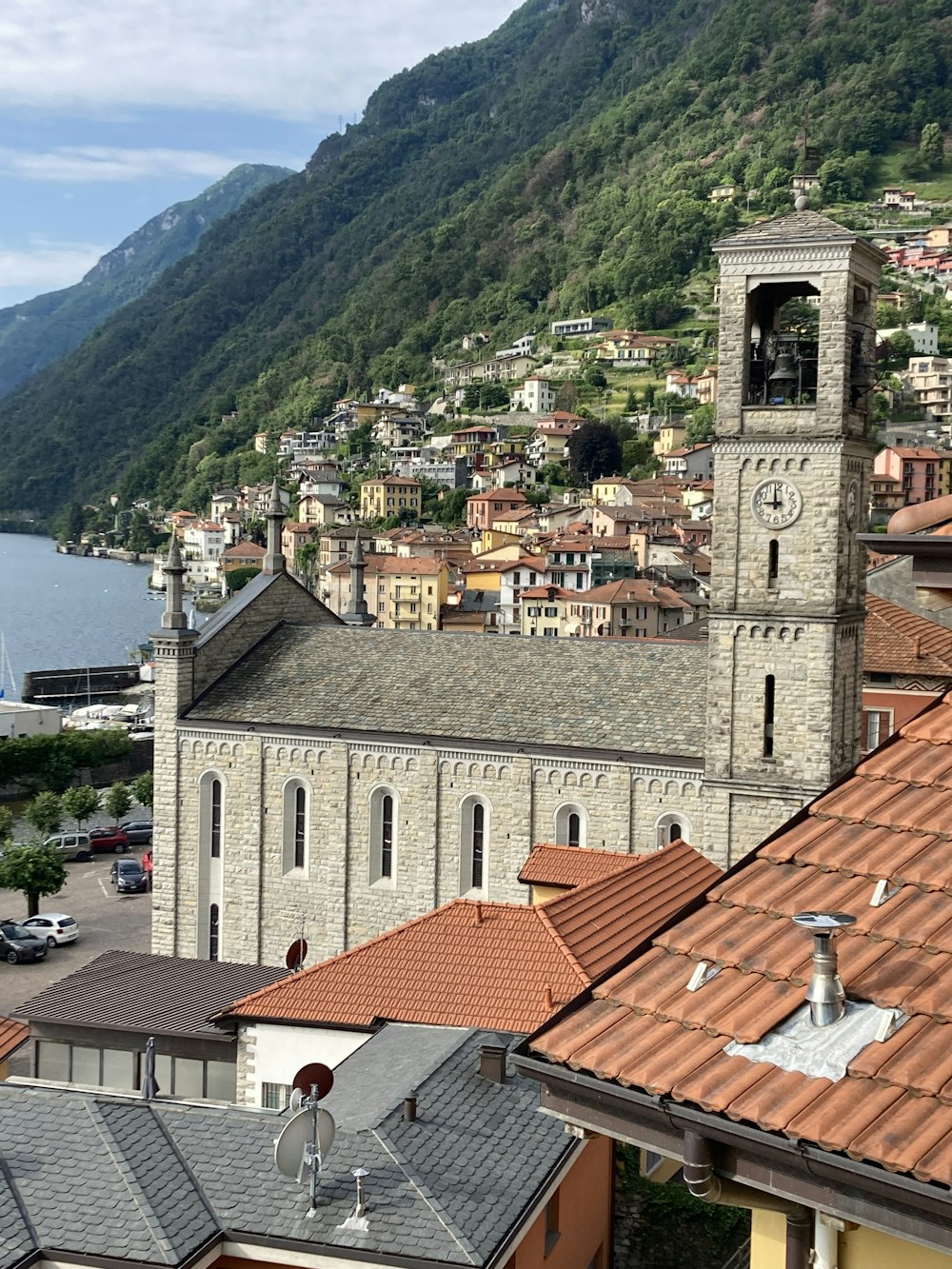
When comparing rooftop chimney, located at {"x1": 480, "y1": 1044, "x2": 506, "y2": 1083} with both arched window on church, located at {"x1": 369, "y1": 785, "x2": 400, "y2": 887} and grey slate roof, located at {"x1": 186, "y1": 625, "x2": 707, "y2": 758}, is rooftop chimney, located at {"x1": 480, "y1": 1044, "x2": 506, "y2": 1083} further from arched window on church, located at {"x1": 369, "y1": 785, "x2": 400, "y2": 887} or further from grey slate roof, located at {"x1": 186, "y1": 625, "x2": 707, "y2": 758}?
arched window on church, located at {"x1": 369, "y1": 785, "x2": 400, "y2": 887}

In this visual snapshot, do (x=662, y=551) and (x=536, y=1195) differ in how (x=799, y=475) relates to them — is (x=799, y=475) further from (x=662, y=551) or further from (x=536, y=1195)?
(x=662, y=551)

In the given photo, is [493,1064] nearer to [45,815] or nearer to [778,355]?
[778,355]

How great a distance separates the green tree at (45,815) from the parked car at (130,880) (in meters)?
8.71

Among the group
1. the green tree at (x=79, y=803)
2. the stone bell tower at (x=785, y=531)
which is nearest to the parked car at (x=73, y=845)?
the green tree at (x=79, y=803)

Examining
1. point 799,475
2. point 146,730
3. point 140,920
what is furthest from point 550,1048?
point 146,730

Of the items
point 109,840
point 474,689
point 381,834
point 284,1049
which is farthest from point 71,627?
point 284,1049

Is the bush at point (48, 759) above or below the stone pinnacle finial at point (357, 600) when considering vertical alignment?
below

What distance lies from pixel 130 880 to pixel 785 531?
29025 mm

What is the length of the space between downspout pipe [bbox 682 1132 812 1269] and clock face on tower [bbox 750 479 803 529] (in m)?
22.1

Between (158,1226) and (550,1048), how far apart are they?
25.5ft

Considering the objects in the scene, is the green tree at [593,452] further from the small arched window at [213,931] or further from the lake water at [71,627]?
the small arched window at [213,931]

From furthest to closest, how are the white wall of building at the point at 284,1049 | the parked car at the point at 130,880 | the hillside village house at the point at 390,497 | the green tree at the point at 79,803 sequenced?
the hillside village house at the point at 390,497 < the green tree at the point at 79,803 < the parked car at the point at 130,880 < the white wall of building at the point at 284,1049

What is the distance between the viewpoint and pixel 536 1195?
12.7 metres

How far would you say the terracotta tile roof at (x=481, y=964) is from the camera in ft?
61.8
